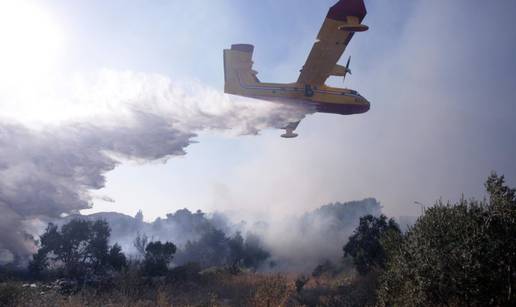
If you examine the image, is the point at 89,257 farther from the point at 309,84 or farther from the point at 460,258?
the point at 460,258

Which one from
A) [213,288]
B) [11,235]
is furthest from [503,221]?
[11,235]

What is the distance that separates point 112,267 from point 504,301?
1633 inches

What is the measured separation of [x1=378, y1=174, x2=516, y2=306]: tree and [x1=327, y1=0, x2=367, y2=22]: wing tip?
476 inches

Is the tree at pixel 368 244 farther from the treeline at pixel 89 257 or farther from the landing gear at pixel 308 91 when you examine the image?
the landing gear at pixel 308 91

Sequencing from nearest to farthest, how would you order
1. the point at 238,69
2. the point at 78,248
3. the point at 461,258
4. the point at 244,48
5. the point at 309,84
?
the point at 461,258
the point at 309,84
the point at 238,69
the point at 244,48
the point at 78,248

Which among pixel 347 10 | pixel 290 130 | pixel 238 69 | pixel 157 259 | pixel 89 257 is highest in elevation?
pixel 347 10

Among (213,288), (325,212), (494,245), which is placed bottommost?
(213,288)

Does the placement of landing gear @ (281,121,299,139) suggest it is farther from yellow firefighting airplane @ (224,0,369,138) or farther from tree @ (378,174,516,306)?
tree @ (378,174,516,306)

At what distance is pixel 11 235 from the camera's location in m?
30.5

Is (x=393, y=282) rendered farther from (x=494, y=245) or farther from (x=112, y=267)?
(x=112, y=267)

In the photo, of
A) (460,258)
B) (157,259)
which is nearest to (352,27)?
(460,258)

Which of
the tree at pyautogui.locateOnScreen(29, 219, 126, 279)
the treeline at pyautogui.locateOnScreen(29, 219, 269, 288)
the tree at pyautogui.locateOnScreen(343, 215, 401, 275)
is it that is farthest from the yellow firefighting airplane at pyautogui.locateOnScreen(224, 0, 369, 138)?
the tree at pyautogui.locateOnScreen(29, 219, 126, 279)

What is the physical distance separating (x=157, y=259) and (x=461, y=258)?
109 ft

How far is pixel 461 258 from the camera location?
49.3 ft
